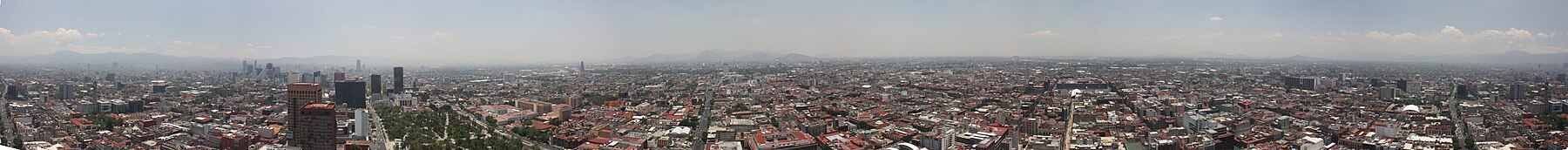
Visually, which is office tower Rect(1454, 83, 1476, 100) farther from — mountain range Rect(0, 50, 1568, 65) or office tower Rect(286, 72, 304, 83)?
office tower Rect(286, 72, 304, 83)

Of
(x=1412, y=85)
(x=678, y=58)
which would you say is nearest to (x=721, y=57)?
(x=678, y=58)

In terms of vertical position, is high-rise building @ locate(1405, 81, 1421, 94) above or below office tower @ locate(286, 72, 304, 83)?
below

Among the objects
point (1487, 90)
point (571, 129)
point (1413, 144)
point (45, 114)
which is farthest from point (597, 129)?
point (1487, 90)

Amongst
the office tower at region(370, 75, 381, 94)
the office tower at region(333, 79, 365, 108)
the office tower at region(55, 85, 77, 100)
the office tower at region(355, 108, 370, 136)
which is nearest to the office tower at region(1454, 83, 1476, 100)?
the office tower at region(355, 108, 370, 136)

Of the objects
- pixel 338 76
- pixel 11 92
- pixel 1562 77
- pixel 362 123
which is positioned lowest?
pixel 362 123

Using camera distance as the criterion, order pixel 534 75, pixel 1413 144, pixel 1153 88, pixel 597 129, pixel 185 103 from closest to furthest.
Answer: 1. pixel 1413 144
2. pixel 597 129
3. pixel 185 103
4. pixel 1153 88
5. pixel 534 75

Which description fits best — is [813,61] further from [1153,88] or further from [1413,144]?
[1413,144]

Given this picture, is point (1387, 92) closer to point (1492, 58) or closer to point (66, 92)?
point (1492, 58)
